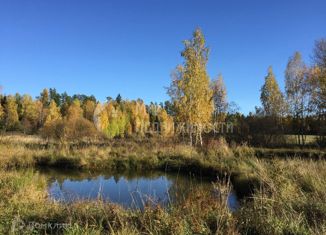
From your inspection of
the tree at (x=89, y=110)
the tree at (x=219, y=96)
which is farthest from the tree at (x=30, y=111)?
the tree at (x=219, y=96)

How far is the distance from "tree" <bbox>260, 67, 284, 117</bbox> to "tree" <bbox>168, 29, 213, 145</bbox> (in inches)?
496

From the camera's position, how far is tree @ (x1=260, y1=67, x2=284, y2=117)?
3350 centimetres

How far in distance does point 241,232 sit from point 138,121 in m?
63.0

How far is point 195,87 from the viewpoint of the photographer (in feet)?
74.1

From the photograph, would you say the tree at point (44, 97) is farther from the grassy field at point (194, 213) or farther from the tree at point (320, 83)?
the grassy field at point (194, 213)

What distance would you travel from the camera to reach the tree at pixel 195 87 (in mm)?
22500

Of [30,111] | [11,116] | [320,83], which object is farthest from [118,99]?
[320,83]

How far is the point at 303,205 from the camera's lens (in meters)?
5.13

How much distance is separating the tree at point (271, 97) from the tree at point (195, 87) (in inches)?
496

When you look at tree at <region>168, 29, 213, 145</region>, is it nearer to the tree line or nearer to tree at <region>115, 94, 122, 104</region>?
the tree line

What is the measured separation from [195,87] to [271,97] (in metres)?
15.0

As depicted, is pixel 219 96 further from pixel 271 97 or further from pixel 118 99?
pixel 118 99

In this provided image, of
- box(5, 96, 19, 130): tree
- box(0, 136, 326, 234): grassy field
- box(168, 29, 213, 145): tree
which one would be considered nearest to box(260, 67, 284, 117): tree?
box(168, 29, 213, 145): tree

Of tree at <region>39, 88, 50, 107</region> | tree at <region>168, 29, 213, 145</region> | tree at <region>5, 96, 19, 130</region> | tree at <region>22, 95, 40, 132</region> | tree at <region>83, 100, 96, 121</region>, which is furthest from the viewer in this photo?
tree at <region>39, 88, 50, 107</region>
